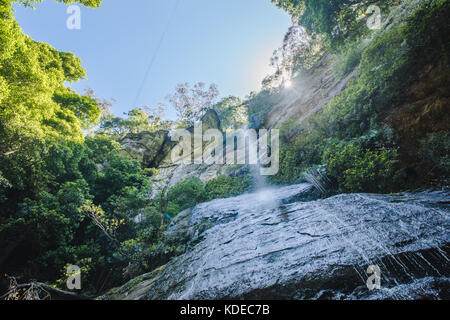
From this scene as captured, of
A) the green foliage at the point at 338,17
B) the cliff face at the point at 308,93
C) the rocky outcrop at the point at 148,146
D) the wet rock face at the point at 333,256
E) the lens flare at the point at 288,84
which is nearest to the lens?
the wet rock face at the point at 333,256

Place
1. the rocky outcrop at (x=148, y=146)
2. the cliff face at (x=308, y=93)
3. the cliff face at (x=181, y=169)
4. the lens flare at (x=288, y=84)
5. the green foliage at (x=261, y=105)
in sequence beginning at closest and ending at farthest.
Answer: the cliff face at (x=308, y=93) < the cliff face at (x=181, y=169) < the green foliage at (x=261, y=105) < the lens flare at (x=288, y=84) < the rocky outcrop at (x=148, y=146)

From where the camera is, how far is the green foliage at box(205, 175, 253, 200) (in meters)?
9.17

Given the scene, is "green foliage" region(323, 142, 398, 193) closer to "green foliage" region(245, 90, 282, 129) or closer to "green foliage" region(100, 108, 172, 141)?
"green foliage" region(245, 90, 282, 129)

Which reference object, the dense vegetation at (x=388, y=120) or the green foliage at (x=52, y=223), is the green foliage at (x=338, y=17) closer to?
the dense vegetation at (x=388, y=120)

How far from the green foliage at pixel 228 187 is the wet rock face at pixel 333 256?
5.23 metres

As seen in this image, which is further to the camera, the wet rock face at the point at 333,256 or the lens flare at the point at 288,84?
the lens flare at the point at 288,84

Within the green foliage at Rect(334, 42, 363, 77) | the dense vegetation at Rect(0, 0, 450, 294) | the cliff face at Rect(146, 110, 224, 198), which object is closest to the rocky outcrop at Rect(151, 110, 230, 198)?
the cliff face at Rect(146, 110, 224, 198)

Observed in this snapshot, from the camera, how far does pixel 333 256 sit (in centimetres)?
224

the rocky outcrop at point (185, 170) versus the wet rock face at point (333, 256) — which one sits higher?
the rocky outcrop at point (185, 170)

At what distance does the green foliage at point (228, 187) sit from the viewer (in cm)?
917

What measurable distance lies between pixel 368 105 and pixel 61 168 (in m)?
13.2

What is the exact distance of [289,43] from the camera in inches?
792

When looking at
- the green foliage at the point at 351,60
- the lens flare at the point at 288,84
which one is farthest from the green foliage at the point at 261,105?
the green foliage at the point at 351,60

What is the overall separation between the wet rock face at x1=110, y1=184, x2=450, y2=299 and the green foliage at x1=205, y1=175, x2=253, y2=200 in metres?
5.23
